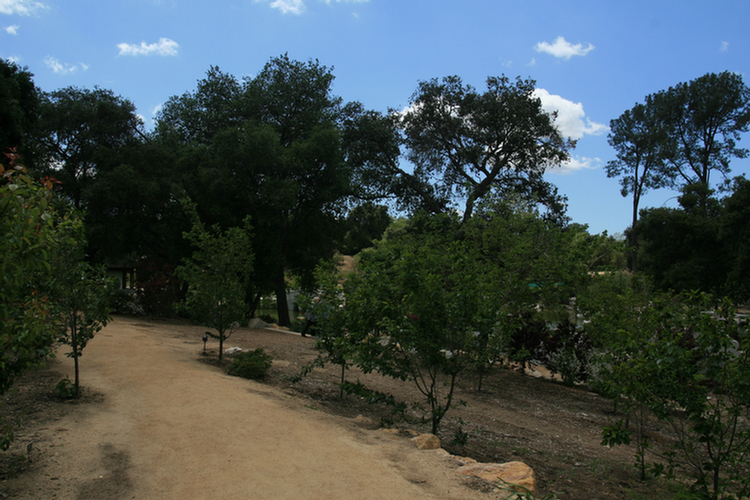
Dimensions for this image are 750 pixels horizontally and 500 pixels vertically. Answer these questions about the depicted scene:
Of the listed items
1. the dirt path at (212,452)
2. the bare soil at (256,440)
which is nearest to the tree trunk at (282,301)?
the bare soil at (256,440)

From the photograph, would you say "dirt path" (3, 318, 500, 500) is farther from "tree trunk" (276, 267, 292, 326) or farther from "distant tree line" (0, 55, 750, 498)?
"tree trunk" (276, 267, 292, 326)

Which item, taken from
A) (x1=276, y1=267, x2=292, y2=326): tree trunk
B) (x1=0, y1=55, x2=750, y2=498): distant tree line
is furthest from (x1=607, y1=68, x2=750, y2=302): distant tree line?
(x1=276, y1=267, x2=292, y2=326): tree trunk

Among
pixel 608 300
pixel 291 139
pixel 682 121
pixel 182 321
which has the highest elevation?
pixel 682 121

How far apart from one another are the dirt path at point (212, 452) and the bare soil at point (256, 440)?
0.05 ft

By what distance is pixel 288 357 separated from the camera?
11078 mm

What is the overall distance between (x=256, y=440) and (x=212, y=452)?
1.74ft

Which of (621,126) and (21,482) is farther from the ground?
(621,126)

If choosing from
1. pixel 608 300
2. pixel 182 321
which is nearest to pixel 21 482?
pixel 608 300

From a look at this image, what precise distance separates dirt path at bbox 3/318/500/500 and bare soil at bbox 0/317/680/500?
16mm

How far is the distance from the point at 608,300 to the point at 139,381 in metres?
8.25

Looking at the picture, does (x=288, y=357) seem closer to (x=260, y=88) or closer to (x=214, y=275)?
(x=214, y=275)

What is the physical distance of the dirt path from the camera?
388 cm

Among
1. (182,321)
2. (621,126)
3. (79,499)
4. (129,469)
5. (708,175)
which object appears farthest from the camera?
(621,126)

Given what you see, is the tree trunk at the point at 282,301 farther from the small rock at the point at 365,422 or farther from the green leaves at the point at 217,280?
the small rock at the point at 365,422
